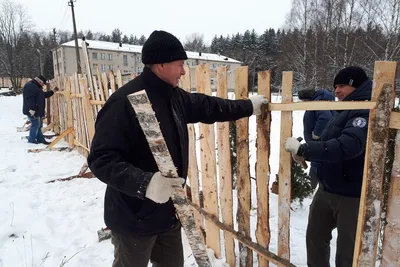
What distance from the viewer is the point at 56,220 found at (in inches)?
156

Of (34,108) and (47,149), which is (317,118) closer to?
(47,149)

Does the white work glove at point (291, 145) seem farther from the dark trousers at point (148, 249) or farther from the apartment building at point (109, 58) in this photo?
the apartment building at point (109, 58)

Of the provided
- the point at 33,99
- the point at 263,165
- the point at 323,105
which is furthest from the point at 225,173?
the point at 33,99

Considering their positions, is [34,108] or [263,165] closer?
[263,165]

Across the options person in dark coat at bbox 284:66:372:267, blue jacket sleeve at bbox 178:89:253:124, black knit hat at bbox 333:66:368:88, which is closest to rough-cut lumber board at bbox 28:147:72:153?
blue jacket sleeve at bbox 178:89:253:124

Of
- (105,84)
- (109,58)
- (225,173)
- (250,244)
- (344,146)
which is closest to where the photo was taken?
(344,146)

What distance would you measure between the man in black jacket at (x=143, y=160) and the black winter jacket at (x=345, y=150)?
3.21 ft

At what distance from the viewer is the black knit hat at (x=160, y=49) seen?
181 centimetres

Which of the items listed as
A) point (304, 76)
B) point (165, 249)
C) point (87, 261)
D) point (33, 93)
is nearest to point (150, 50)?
point (165, 249)

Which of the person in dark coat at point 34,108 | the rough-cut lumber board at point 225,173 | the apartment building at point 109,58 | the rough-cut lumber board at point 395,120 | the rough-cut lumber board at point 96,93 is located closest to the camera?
the rough-cut lumber board at point 395,120

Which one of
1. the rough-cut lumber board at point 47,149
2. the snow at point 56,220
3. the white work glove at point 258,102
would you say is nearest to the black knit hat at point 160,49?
the white work glove at point 258,102

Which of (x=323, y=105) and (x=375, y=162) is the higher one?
(x=323, y=105)

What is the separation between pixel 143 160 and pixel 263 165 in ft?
3.46

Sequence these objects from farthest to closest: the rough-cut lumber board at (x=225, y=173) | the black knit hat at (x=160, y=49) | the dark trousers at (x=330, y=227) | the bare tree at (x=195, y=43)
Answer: the bare tree at (x=195, y=43)
the rough-cut lumber board at (x=225, y=173)
the dark trousers at (x=330, y=227)
the black knit hat at (x=160, y=49)
